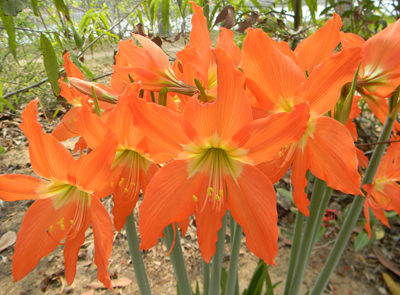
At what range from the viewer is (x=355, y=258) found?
6.38 feet

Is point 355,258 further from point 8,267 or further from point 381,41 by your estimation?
point 8,267

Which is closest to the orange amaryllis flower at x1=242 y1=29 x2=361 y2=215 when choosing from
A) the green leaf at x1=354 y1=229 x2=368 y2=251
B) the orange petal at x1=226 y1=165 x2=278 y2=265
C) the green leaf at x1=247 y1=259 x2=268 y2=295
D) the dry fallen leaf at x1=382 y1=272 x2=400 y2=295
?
the orange petal at x1=226 y1=165 x2=278 y2=265

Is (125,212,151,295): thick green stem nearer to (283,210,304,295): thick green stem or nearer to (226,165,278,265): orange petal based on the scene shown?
(226,165,278,265): orange petal

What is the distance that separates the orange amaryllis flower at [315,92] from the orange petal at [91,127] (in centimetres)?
25

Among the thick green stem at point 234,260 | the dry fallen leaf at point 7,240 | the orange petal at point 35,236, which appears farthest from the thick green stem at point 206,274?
the dry fallen leaf at point 7,240

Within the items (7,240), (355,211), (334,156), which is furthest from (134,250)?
(7,240)

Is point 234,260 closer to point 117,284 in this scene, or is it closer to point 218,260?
point 218,260

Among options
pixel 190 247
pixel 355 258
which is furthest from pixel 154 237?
pixel 355 258

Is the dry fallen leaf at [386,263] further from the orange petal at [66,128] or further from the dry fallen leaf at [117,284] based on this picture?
the orange petal at [66,128]

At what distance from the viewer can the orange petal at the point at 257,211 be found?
0.47 metres

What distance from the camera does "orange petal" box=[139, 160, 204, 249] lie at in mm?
460

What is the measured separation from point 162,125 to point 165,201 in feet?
0.44

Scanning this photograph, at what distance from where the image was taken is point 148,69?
53 cm

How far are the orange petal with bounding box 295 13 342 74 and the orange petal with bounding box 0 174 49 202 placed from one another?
57 cm
